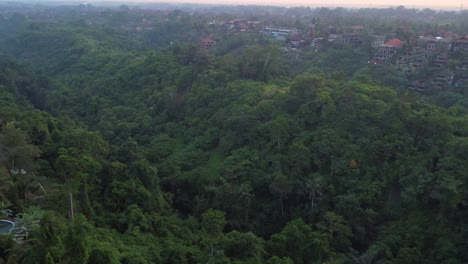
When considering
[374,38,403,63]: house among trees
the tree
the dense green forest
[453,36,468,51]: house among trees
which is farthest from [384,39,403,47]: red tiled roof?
the tree

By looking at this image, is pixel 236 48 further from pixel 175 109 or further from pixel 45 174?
pixel 45 174

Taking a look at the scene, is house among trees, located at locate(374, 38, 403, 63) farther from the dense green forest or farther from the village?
the dense green forest

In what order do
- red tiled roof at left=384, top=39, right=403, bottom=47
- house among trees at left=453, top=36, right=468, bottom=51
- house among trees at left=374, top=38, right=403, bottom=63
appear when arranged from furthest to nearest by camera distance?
red tiled roof at left=384, top=39, right=403, bottom=47 < house among trees at left=374, top=38, right=403, bottom=63 < house among trees at left=453, top=36, right=468, bottom=51

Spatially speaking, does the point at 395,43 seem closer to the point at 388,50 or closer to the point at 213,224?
the point at 388,50

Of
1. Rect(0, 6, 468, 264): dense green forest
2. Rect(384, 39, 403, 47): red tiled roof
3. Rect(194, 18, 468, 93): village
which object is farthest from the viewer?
Rect(384, 39, 403, 47): red tiled roof

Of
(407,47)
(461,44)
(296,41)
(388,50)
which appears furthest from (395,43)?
(296,41)

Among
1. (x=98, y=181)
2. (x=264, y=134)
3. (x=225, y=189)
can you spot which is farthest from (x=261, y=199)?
(x=98, y=181)

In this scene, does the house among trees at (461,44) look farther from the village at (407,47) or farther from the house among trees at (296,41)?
the house among trees at (296,41)

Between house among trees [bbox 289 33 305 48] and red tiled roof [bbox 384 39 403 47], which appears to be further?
house among trees [bbox 289 33 305 48]

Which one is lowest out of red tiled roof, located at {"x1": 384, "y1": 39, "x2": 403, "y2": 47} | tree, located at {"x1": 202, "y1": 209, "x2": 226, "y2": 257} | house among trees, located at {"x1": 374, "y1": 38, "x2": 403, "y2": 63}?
tree, located at {"x1": 202, "y1": 209, "x2": 226, "y2": 257}
